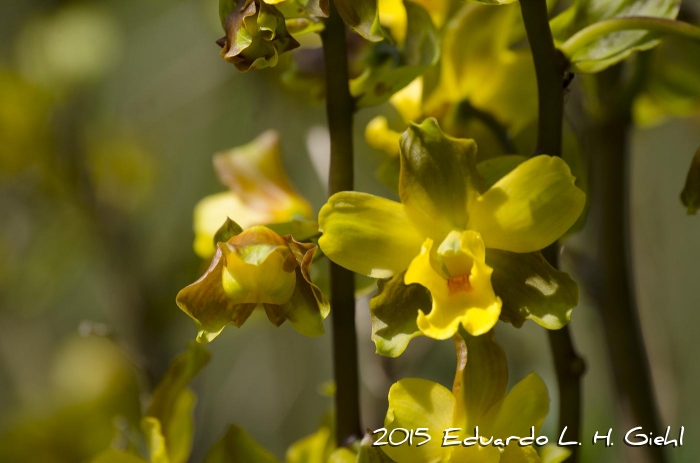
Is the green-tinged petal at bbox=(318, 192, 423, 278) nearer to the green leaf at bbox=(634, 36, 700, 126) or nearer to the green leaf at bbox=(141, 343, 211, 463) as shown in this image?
the green leaf at bbox=(141, 343, 211, 463)

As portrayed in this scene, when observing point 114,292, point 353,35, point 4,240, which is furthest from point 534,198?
point 4,240

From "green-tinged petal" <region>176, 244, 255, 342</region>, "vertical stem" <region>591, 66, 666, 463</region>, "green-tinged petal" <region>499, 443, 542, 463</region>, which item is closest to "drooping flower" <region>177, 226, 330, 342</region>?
"green-tinged petal" <region>176, 244, 255, 342</region>

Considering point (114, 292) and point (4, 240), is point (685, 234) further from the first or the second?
point (4, 240)

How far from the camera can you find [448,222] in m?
0.36

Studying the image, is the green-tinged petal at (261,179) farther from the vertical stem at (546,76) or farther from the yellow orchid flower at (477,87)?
the vertical stem at (546,76)

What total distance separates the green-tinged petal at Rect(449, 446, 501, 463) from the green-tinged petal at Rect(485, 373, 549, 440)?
0.5 inches

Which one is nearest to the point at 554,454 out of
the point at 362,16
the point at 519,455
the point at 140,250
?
the point at 519,455

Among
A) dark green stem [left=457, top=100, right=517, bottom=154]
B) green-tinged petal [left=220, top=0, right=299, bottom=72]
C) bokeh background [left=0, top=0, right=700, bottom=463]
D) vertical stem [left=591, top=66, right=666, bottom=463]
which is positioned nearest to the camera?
green-tinged petal [left=220, top=0, right=299, bottom=72]

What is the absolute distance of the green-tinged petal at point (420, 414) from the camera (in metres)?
0.35

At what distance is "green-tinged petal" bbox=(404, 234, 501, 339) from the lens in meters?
0.33

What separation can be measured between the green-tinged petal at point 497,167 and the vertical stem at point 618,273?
193 mm

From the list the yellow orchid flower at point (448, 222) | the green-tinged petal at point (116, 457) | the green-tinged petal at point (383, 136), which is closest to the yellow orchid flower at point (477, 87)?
the green-tinged petal at point (383, 136)

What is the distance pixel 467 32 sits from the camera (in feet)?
1.55

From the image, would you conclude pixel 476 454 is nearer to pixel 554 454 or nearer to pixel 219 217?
pixel 554 454
